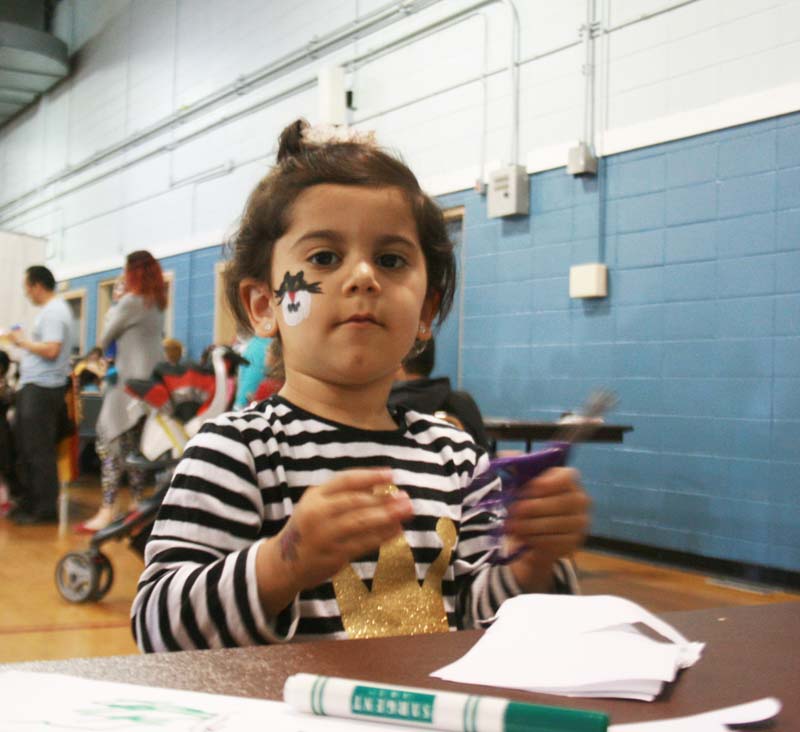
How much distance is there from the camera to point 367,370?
0.95 metres

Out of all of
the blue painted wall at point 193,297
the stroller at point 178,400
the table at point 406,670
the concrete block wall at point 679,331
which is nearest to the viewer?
the table at point 406,670

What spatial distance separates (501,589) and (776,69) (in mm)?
3446

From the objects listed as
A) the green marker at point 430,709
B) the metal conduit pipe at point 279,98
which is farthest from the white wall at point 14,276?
the green marker at point 430,709

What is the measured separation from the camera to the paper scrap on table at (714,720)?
426 millimetres

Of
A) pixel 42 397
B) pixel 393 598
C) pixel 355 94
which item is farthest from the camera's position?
pixel 355 94

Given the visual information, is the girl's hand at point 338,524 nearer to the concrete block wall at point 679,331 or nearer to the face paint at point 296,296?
the face paint at point 296,296

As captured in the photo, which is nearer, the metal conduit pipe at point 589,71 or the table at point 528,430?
the table at point 528,430

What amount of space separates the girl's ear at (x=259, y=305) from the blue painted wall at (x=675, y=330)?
3018mm

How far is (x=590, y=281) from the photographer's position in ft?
13.9

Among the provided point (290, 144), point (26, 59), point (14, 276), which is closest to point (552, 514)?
point (290, 144)

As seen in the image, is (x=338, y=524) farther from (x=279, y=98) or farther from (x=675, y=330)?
(x=279, y=98)

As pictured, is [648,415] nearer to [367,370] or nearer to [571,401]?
[571,401]

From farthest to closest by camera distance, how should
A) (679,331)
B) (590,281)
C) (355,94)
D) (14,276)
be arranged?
1. (14,276)
2. (355,94)
3. (590,281)
4. (679,331)

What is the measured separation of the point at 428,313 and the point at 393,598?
0.42 meters
